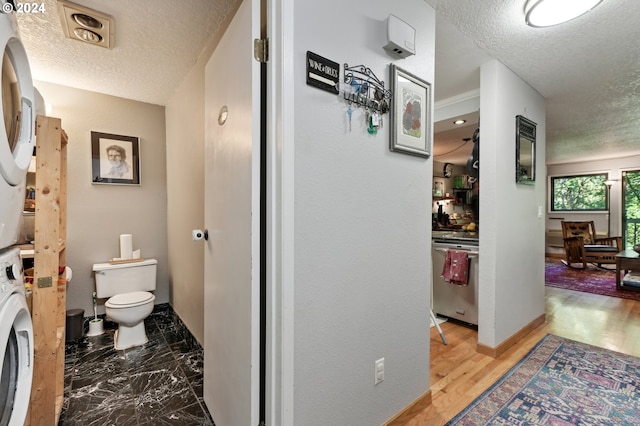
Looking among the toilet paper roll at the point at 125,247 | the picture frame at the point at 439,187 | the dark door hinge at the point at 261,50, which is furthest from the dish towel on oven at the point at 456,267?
the picture frame at the point at 439,187

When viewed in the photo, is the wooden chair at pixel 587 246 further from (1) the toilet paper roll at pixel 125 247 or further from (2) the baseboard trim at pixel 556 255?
(1) the toilet paper roll at pixel 125 247

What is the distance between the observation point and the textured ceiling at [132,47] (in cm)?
166

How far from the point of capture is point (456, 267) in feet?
8.78

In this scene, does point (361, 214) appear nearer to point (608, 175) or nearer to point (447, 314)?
point (447, 314)

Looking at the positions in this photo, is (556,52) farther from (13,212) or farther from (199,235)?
(13,212)

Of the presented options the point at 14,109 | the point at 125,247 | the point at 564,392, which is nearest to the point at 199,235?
the point at 14,109

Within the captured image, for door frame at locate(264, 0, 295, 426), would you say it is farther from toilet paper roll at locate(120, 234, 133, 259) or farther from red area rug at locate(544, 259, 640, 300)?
red area rug at locate(544, 259, 640, 300)

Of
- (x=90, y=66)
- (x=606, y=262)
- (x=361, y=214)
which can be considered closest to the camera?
(x=361, y=214)

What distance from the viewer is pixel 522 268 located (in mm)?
2545

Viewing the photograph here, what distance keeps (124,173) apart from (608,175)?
8.76m

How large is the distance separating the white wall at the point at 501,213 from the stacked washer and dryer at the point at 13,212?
260 cm

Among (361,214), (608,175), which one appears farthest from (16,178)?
(608,175)

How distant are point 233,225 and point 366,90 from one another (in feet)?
2.75

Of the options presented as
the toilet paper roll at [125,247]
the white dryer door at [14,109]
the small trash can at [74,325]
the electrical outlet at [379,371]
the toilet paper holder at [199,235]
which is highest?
the white dryer door at [14,109]
